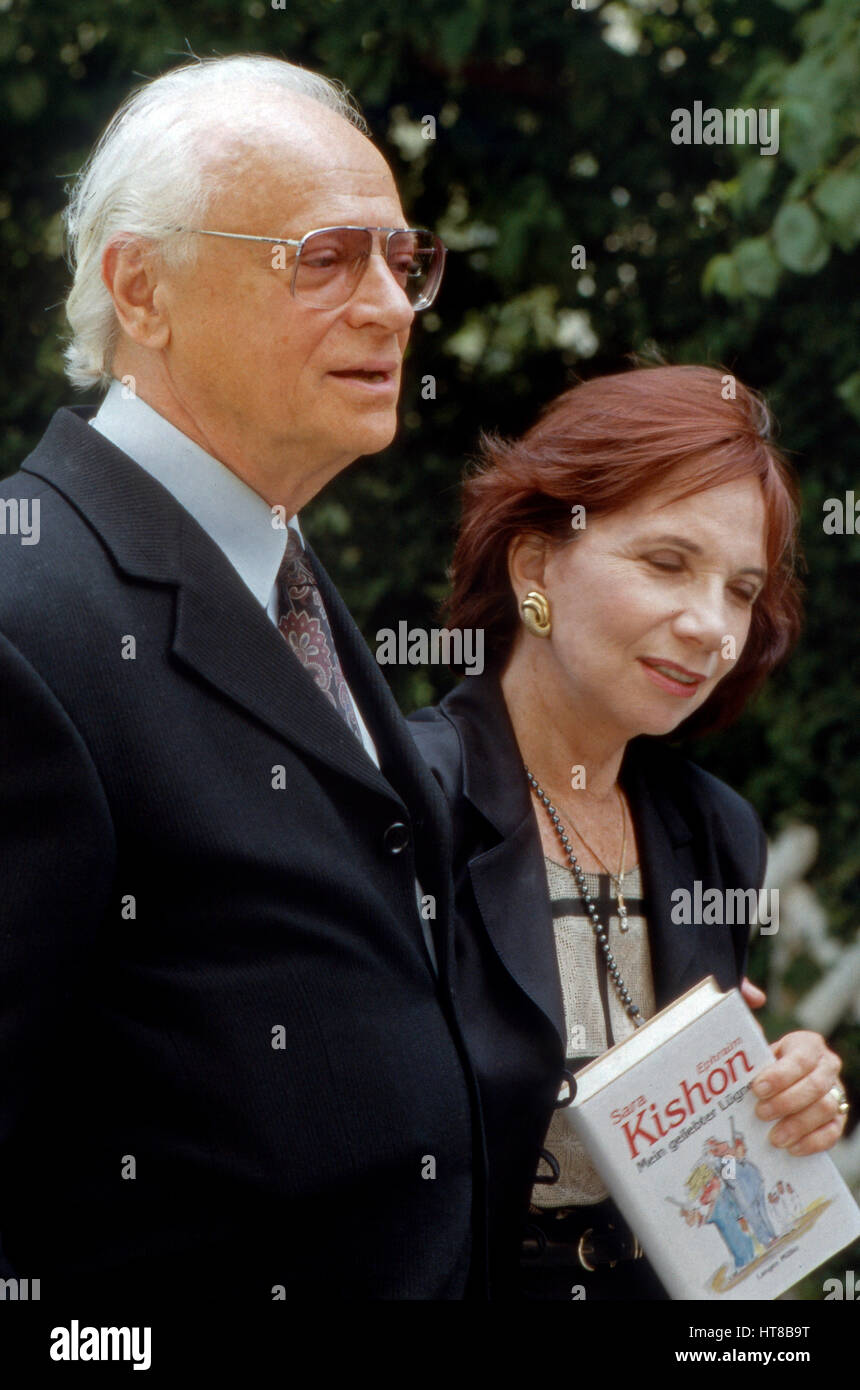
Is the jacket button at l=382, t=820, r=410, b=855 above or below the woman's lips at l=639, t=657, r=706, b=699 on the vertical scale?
below

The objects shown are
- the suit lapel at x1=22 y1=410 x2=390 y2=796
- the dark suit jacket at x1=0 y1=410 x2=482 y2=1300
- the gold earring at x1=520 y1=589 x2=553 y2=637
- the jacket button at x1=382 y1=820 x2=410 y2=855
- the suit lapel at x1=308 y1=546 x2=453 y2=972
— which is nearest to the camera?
the dark suit jacket at x1=0 y1=410 x2=482 y2=1300

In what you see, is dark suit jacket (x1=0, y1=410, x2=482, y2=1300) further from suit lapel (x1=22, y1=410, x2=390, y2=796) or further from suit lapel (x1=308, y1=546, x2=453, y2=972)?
suit lapel (x1=308, y1=546, x2=453, y2=972)

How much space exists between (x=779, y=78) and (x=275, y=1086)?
223cm

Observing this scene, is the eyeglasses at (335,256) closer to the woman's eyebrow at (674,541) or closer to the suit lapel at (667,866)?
the woman's eyebrow at (674,541)

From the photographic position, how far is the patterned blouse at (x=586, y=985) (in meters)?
1.94

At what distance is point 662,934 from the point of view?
207cm

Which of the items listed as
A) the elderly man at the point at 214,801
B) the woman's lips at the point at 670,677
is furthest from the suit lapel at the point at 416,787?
the woman's lips at the point at 670,677

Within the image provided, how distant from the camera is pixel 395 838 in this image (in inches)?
63.8

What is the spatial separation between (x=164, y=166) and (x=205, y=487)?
317mm

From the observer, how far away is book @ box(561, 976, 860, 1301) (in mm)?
1749

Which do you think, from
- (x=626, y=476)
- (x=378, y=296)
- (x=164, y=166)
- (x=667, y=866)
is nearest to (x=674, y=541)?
(x=626, y=476)

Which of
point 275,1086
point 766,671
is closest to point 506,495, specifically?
point 766,671

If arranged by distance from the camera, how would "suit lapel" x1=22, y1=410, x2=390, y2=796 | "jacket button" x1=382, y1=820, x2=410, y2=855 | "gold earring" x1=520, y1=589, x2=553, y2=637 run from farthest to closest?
"gold earring" x1=520, y1=589, x2=553, y2=637 → "jacket button" x1=382, y1=820, x2=410, y2=855 → "suit lapel" x1=22, y1=410, x2=390, y2=796

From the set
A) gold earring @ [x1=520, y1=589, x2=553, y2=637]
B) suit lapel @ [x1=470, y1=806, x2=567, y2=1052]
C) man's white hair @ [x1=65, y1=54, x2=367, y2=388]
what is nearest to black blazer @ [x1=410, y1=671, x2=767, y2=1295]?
suit lapel @ [x1=470, y1=806, x2=567, y2=1052]
